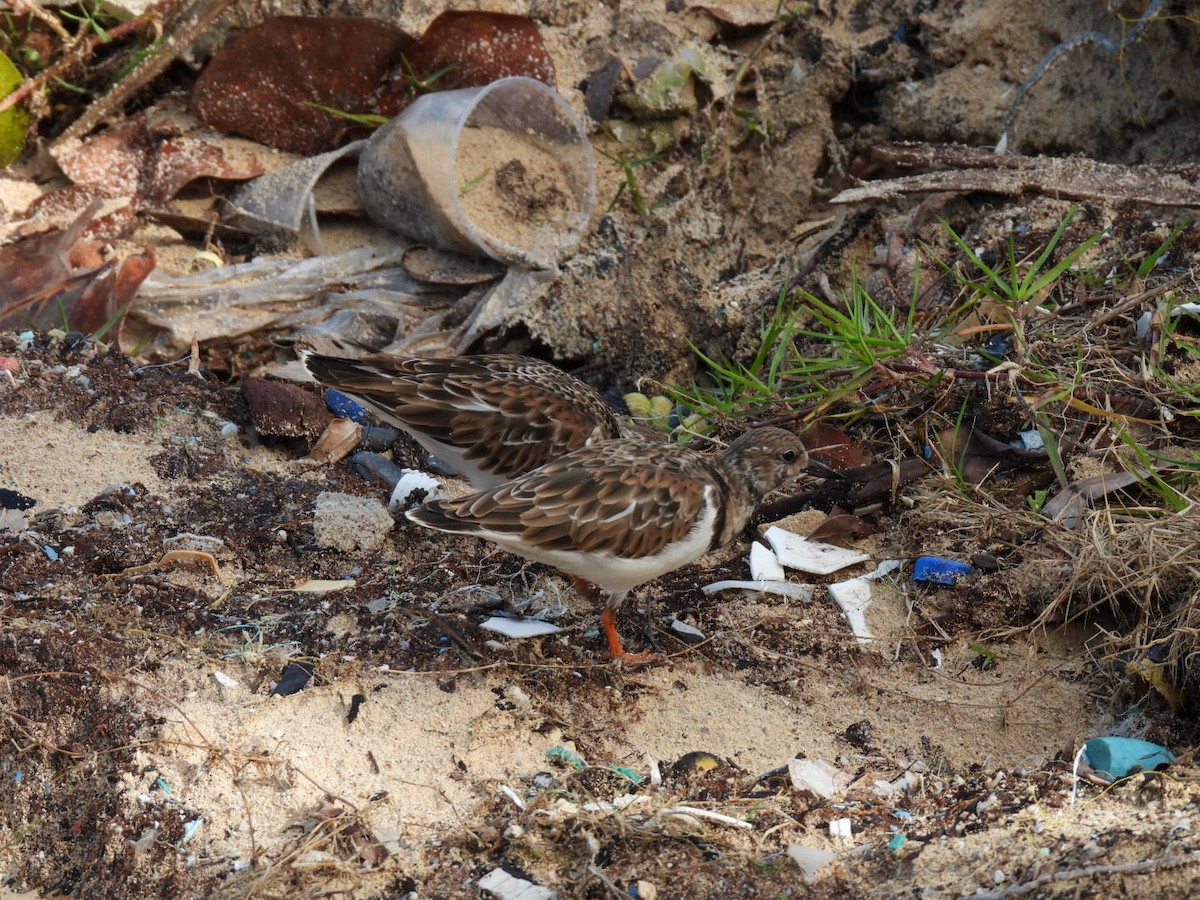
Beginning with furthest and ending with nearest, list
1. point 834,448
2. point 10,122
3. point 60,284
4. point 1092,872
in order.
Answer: point 10,122, point 60,284, point 834,448, point 1092,872

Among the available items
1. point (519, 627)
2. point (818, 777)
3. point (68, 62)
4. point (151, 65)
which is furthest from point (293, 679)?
point (68, 62)

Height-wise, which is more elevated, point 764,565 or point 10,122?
point 10,122

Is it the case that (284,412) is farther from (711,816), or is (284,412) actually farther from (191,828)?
(711,816)

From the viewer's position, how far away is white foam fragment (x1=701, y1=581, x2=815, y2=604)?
3590 mm

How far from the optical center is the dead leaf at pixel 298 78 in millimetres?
5207

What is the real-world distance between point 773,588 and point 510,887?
4.44 feet

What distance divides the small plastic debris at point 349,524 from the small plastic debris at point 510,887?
142cm

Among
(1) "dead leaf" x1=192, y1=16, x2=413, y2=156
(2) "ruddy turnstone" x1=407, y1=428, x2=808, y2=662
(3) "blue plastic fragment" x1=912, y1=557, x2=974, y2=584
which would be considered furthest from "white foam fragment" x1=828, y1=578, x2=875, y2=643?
(1) "dead leaf" x1=192, y1=16, x2=413, y2=156

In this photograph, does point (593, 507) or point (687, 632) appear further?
point (687, 632)

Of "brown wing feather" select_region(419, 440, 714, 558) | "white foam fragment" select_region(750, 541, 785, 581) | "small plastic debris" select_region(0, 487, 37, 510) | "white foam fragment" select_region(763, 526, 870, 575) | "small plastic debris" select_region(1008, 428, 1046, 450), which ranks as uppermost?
"brown wing feather" select_region(419, 440, 714, 558)

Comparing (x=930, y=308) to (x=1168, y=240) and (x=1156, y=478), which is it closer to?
(x=1168, y=240)

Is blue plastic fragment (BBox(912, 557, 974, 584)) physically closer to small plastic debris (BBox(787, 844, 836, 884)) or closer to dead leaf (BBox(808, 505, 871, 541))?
dead leaf (BBox(808, 505, 871, 541))

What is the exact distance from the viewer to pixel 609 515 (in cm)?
316

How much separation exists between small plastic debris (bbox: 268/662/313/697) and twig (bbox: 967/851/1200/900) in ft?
5.21
